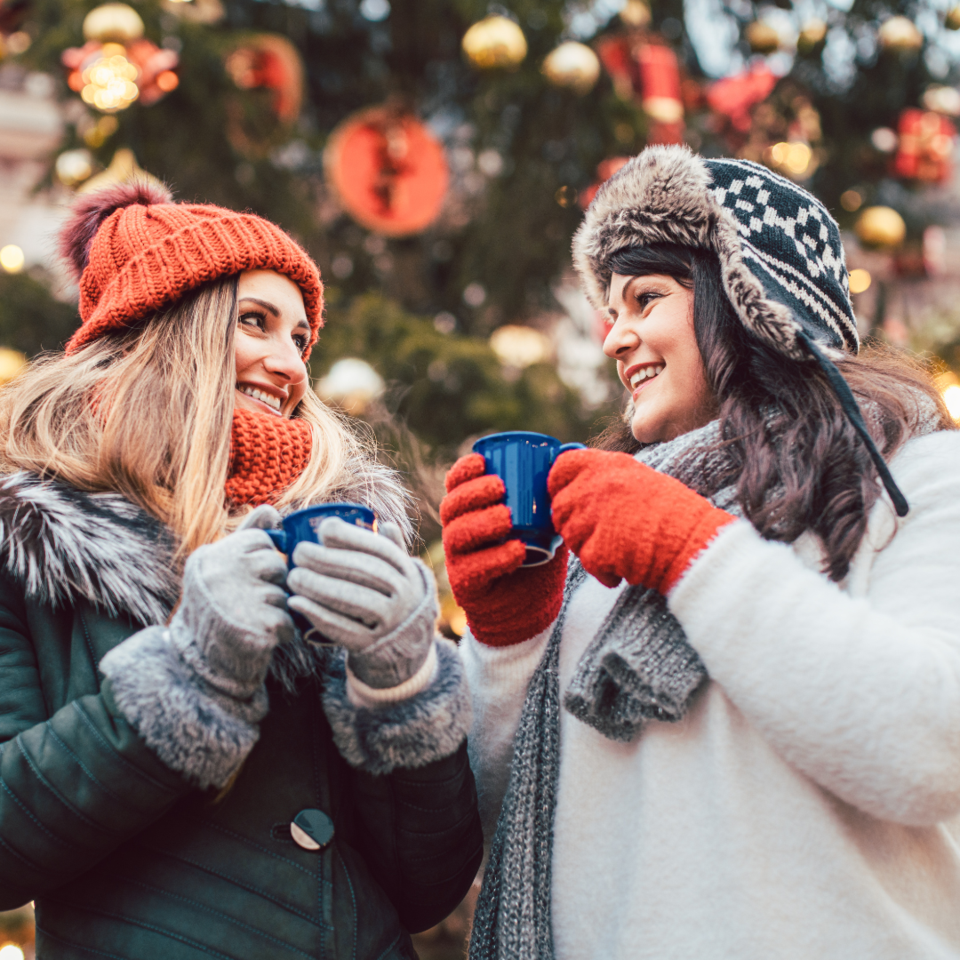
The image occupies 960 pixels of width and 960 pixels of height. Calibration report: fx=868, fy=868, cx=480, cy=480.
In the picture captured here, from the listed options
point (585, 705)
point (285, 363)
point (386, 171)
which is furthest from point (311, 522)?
point (386, 171)

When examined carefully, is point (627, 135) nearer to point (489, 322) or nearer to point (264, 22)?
point (489, 322)

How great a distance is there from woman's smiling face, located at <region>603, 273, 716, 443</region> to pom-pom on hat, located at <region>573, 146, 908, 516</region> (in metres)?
0.09

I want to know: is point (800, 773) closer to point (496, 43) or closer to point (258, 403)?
point (258, 403)

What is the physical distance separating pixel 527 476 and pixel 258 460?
0.47 m

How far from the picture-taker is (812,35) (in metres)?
4.71

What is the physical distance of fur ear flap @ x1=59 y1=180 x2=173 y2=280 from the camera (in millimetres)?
1747

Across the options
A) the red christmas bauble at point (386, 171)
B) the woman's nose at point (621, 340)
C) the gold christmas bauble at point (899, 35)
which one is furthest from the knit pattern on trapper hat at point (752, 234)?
the gold christmas bauble at point (899, 35)

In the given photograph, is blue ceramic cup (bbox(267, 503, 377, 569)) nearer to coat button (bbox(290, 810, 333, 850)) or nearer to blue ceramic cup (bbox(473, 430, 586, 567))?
blue ceramic cup (bbox(473, 430, 586, 567))

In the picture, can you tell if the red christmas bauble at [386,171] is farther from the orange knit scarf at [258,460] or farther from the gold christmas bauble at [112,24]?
the orange knit scarf at [258,460]

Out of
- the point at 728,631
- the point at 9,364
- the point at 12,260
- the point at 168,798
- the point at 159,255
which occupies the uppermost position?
the point at 159,255

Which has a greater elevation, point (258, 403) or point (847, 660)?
point (847, 660)

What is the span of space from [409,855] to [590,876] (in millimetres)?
270

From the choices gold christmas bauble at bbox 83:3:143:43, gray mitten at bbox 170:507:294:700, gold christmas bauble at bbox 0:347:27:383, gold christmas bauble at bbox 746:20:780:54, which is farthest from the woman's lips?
gold christmas bauble at bbox 746:20:780:54

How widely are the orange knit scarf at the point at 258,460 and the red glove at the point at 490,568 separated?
31cm
